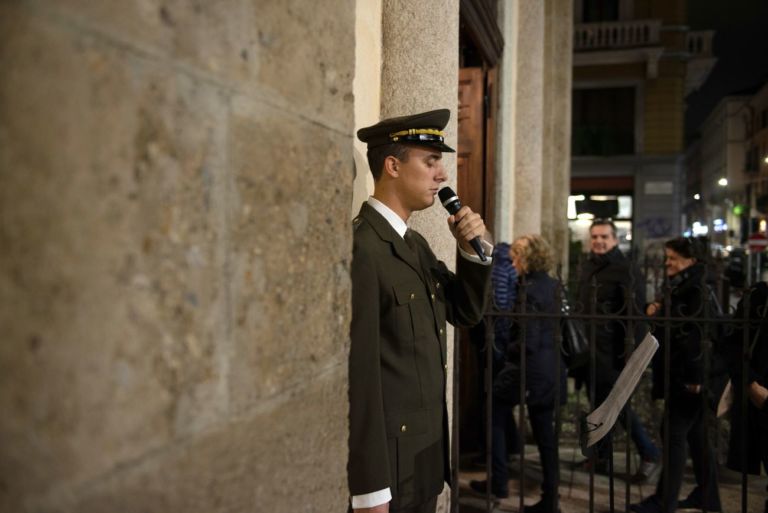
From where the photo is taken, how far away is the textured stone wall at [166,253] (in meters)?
0.79

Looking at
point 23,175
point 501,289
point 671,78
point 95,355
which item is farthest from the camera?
point 671,78

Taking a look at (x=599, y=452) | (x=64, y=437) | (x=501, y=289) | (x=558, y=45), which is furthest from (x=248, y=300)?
(x=558, y=45)

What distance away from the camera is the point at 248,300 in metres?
1.23

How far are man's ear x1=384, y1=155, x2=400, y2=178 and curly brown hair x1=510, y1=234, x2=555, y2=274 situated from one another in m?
2.36

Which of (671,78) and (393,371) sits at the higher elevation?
(671,78)

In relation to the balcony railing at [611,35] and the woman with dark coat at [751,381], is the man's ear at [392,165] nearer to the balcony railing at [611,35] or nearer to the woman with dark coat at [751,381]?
the woman with dark coat at [751,381]

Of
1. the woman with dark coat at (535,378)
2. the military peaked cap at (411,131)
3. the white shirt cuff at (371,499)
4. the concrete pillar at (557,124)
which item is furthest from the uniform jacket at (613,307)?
the concrete pillar at (557,124)

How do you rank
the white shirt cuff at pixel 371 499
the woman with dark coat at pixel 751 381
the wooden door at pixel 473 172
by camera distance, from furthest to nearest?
the wooden door at pixel 473 172 < the woman with dark coat at pixel 751 381 < the white shirt cuff at pixel 371 499

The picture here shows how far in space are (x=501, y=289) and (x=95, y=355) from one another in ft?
13.9

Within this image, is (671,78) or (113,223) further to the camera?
(671,78)

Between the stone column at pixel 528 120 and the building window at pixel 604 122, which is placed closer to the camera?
the stone column at pixel 528 120

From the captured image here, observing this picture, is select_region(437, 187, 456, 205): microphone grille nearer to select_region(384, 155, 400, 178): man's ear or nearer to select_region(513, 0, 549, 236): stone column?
select_region(384, 155, 400, 178): man's ear

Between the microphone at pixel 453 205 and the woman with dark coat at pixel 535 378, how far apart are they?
1.75 metres

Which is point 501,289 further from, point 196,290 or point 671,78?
point 671,78
